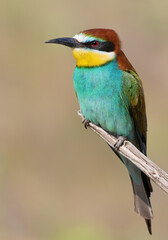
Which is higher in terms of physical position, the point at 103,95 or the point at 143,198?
the point at 103,95

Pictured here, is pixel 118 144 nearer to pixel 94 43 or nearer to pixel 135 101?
pixel 135 101

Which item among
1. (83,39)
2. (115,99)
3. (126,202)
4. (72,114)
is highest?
(83,39)

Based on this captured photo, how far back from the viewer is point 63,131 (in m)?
4.43

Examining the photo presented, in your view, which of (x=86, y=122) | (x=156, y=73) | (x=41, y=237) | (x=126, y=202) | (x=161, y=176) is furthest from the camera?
(x=156, y=73)

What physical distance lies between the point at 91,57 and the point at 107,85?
168 mm

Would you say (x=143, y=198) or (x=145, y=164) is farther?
(x=143, y=198)

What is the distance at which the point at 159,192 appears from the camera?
13.4 feet

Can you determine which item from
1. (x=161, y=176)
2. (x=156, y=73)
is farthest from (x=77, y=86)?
(x=156, y=73)

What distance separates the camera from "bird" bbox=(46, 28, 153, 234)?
3.11 meters

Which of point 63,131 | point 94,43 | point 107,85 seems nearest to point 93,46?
point 94,43

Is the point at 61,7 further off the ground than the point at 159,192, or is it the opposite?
the point at 61,7

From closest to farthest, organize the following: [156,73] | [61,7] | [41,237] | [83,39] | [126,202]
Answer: [83,39] < [41,237] < [126,202] < [156,73] < [61,7]

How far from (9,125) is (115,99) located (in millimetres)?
1473

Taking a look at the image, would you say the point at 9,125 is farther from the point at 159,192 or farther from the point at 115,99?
the point at 115,99
